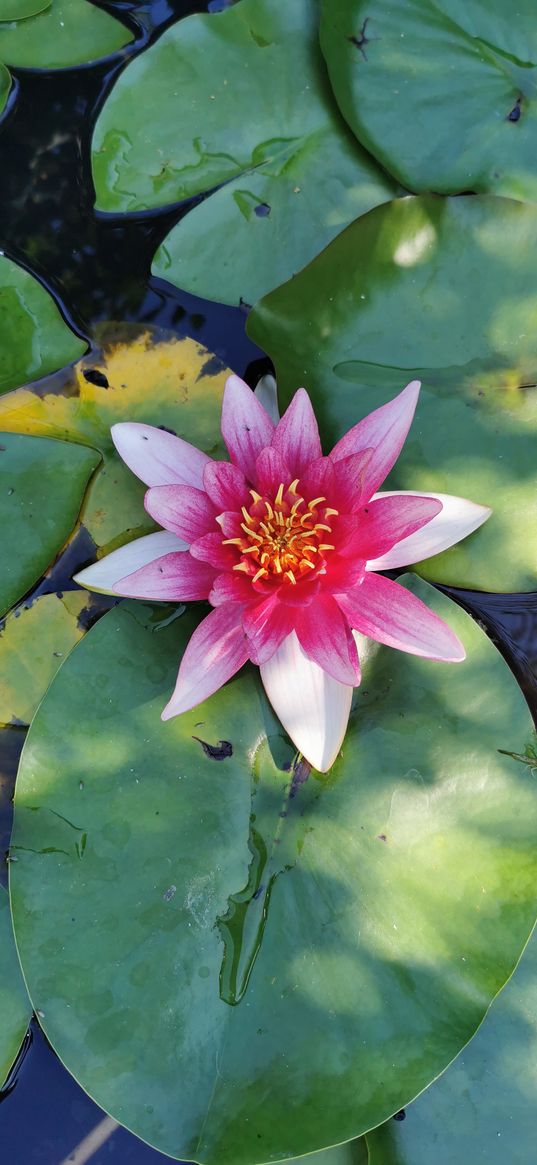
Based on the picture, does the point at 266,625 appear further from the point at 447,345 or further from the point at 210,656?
the point at 447,345

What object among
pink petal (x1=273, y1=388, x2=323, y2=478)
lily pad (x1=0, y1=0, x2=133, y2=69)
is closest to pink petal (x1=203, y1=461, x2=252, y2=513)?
pink petal (x1=273, y1=388, x2=323, y2=478)

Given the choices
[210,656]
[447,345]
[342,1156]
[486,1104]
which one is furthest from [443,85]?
[342,1156]

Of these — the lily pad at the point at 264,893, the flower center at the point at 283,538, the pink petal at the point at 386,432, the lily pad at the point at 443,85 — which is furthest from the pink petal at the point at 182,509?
the lily pad at the point at 443,85

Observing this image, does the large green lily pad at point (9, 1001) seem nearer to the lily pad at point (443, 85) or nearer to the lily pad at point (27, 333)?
the lily pad at point (27, 333)

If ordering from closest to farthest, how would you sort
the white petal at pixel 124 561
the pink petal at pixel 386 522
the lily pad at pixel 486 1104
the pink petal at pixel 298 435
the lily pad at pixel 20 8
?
1. the pink petal at pixel 386 522
2. the pink petal at pixel 298 435
3. the lily pad at pixel 486 1104
4. the white petal at pixel 124 561
5. the lily pad at pixel 20 8

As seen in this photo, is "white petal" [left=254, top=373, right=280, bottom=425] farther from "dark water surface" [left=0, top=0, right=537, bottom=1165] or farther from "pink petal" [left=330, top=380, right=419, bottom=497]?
"pink petal" [left=330, top=380, right=419, bottom=497]
